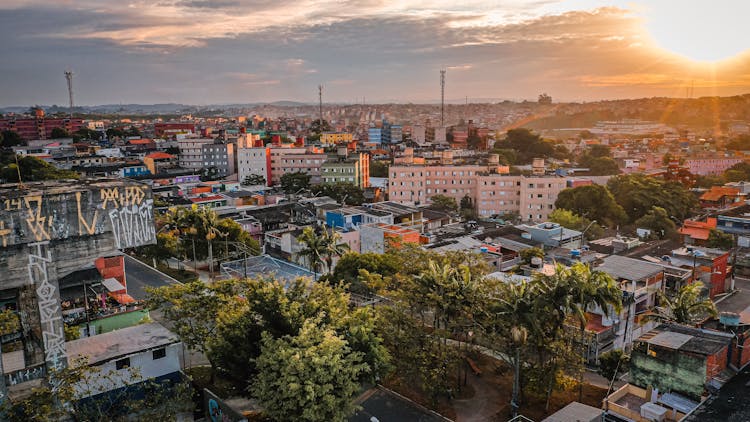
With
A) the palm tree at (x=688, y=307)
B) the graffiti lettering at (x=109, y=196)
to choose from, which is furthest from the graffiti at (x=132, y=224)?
the palm tree at (x=688, y=307)

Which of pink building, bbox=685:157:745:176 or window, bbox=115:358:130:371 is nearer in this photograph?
window, bbox=115:358:130:371

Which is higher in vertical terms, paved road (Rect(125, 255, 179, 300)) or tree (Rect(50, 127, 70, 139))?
tree (Rect(50, 127, 70, 139))

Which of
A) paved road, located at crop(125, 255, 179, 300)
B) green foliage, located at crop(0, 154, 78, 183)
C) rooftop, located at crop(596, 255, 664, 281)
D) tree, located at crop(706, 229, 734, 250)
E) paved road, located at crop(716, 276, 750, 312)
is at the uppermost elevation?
green foliage, located at crop(0, 154, 78, 183)

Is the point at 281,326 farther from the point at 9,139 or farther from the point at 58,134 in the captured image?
the point at 58,134

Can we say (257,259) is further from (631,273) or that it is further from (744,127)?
(744,127)

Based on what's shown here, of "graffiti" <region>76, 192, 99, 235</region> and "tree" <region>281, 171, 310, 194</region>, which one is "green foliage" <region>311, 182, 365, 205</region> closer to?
"tree" <region>281, 171, 310, 194</region>

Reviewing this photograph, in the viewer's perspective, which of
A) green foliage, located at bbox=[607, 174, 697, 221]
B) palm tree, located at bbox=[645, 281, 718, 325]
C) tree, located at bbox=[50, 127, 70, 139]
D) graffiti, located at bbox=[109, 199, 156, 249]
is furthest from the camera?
tree, located at bbox=[50, 127, 70, 139]

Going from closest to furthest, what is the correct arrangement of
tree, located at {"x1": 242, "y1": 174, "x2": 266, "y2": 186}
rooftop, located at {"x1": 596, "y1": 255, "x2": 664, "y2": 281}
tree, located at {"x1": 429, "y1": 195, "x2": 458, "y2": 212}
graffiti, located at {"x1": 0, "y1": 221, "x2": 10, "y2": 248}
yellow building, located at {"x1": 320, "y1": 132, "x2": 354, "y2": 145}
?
graffiti, located at {"x1": 0, "y1": 221, "x2": 10, "y2": 248}, rooftop, located at {"x1": 596, "y1": 255, "x2": 664, "y2": 281}, tree, located at {"x1": 429, "y1": 195, "x2": 458, "y2": 212}, tree, located at {"x1": 242, "y1": 174, "x2": 266, "y2": 186}, yellow building, located at {"x1": 320, "y1": 132, "x2": 354, "y2": 145}

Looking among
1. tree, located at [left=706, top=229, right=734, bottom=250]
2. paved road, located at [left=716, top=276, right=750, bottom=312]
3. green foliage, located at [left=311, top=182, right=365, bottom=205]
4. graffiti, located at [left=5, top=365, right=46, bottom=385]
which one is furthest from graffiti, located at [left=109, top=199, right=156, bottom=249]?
green foliage, located at [left=311, top=182, right=365, bottom=205]

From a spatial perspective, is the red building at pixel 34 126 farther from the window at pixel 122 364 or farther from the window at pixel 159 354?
the window at pixel 122 364
